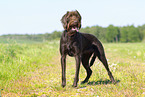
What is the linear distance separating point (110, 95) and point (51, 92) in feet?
5.04

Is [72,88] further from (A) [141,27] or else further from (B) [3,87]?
(A) [141,27]

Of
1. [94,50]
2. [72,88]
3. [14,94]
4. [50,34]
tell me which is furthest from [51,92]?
[50,34]

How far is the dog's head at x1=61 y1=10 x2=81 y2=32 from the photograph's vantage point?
3936mm

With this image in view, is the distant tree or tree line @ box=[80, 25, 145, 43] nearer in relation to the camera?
tree line @ box=[80, 25, 145, 43]

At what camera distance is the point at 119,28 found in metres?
92.2

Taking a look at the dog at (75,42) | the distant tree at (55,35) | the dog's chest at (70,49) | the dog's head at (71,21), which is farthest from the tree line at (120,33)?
the dog's head at (71,21)

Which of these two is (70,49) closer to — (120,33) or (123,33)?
(123,33)

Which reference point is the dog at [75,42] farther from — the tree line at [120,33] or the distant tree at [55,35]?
the distant tree at [55,35]

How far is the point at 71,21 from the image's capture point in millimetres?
3945

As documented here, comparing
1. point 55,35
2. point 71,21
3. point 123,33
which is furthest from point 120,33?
point 71,21

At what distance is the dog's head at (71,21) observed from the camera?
12.9ft

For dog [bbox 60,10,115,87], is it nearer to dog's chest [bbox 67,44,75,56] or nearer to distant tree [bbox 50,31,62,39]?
dog's chest [bbox 67,44,75,56]

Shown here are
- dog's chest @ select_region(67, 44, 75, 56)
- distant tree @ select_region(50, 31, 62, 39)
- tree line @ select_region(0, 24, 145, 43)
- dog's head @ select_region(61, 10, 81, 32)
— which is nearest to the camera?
dog's head @ select_region(61, 10, 81, 32)

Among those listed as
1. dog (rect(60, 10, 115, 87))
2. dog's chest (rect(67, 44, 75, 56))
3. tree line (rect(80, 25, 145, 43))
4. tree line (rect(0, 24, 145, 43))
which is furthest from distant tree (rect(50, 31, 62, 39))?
dog's chest (rect(67, 44, 75, 56))
